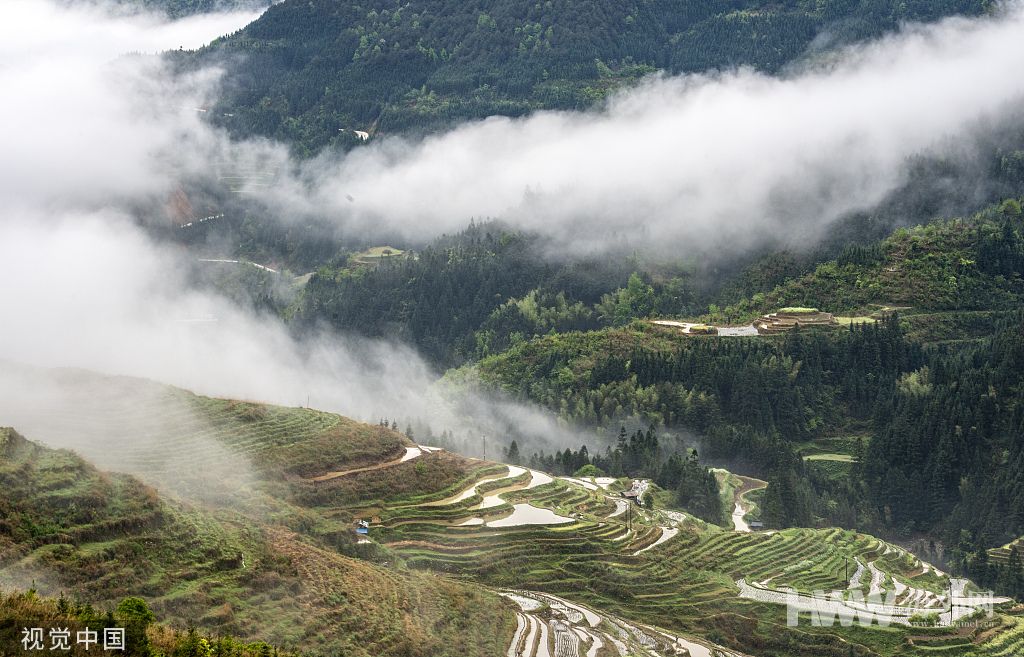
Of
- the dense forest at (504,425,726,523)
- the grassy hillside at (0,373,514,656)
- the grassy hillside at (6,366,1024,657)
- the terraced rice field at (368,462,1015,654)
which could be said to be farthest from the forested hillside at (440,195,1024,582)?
the grassy hillside at (0,373,514,656)

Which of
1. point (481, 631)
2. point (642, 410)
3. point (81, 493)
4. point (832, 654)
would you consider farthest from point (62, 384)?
point (642, 410)

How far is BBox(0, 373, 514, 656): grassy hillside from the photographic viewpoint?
279ft

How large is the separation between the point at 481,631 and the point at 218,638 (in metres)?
22.8

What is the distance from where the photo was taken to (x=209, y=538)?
93.8 metres

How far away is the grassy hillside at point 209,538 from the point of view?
85125mm

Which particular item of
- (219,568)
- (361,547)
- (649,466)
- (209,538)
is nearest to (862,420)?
(649,466)

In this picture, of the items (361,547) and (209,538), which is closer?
(209,538)

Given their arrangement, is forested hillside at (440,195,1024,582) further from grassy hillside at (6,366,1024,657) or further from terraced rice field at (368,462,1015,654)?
grassy hillside at (6,366,1024,657)

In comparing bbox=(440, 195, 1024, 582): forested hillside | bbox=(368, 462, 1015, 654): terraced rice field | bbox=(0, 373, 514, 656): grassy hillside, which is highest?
bbox=(0, 373, 514, 656): grassy hillside

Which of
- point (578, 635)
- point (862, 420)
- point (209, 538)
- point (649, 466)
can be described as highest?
point (209, 538)

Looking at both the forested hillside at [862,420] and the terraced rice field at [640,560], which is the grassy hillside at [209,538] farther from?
the forested hillside at [862,420]

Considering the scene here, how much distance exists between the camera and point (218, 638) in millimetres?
82750

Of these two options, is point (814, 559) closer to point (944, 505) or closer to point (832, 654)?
point (832, 654)

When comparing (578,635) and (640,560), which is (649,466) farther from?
(578,635)
